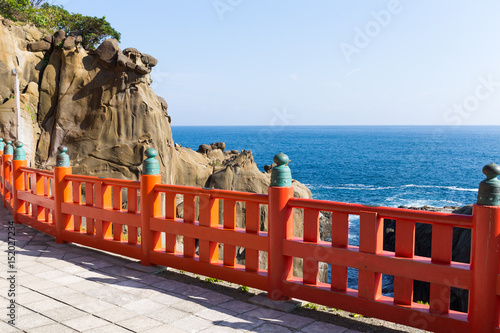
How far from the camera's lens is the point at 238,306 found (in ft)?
15.2

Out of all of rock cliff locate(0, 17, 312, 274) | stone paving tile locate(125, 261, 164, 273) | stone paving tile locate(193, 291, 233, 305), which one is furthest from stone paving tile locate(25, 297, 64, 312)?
rock cliff locate(0, 17, 312, 274)

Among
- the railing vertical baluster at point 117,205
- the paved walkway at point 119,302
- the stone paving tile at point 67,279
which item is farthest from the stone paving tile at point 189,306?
the railing vertical baluster at point 117,205

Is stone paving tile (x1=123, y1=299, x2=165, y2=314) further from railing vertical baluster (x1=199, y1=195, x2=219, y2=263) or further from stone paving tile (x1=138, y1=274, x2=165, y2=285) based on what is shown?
railing vertical baluster (x1=199, y1=195, x2=219, y2=263)

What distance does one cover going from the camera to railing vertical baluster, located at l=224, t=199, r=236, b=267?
500cm

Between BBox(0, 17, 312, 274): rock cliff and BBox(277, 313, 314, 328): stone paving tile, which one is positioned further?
BBox(0, 17, 312, 274): rock cliff

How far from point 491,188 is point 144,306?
345 cm

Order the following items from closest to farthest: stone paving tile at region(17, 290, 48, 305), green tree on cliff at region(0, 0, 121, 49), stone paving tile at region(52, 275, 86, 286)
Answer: stone paving tile at region(17, 290, 48, 305) < stone paving tile at region(52, 275, 86, 286) < green tree on cliff at region(0, 0, 121, 49)

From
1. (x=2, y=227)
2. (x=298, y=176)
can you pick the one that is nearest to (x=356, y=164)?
(x=298, y=176)

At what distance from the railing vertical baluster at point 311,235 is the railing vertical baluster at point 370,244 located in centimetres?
51

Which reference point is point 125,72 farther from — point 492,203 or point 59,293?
point 492,203

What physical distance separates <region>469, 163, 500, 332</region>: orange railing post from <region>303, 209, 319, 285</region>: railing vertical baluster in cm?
146

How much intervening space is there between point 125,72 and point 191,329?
58.7ft

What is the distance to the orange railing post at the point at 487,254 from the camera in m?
3.45

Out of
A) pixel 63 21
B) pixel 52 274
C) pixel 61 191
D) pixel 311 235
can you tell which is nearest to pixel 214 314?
pixel 311 235
